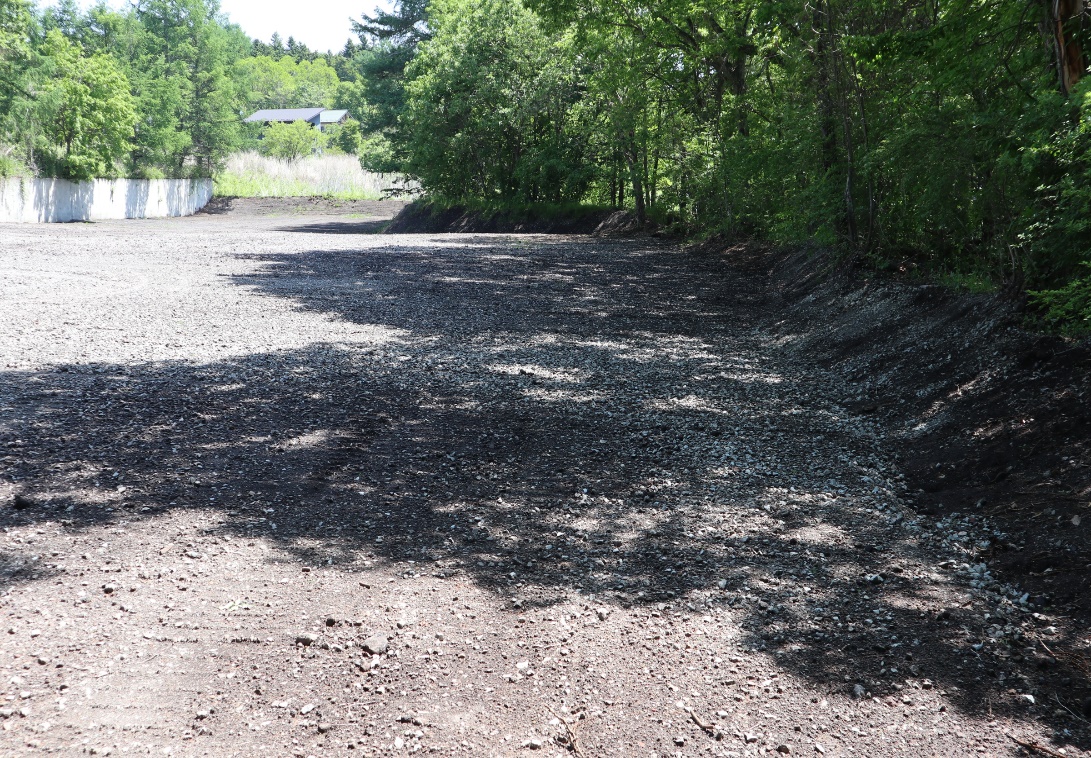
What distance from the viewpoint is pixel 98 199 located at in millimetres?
35625

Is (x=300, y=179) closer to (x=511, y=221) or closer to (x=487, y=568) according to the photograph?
(x=511, y=221)

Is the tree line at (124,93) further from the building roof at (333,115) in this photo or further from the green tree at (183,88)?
the building roof at (333,115)

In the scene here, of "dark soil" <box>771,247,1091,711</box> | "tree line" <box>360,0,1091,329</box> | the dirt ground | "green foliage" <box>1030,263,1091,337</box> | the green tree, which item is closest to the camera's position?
the dirt ground

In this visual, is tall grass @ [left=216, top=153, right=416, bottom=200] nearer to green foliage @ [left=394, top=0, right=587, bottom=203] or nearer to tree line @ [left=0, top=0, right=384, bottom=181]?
tree line @ [left=0, top=0, right=384, bottom=181]

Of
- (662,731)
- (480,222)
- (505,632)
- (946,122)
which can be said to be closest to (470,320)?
(946,122)

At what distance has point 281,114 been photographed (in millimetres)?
95000

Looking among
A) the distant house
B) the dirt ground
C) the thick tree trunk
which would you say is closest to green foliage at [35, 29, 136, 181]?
the dirt ground

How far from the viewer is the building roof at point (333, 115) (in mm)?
97938

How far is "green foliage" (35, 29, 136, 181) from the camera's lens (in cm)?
3195

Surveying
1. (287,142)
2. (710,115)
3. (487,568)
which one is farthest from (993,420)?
(287,142)

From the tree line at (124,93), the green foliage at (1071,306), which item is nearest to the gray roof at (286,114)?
the tree line at (124,93)

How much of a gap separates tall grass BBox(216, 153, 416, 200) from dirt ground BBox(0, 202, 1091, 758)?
44362 mm

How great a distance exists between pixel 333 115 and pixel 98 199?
6973cm

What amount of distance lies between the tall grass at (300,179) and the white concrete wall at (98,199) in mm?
2744
